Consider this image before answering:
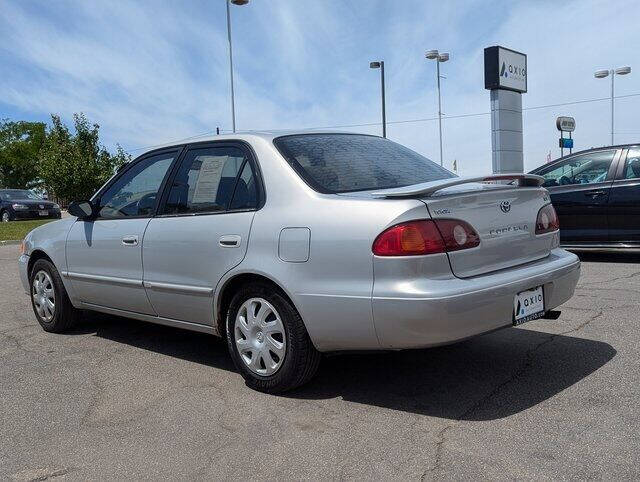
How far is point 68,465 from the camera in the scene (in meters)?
3.11

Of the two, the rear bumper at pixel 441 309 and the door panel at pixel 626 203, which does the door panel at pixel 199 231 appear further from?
the door panel at pixel 626 203

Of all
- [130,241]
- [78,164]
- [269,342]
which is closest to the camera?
[269,342]

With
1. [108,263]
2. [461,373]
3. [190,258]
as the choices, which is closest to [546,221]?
[461,373]

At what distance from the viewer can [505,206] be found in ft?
12.4

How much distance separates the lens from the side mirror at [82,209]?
17.3 feet

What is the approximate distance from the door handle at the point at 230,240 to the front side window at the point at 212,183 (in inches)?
8.0

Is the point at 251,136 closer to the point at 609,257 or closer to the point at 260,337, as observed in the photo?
the point at 260,337

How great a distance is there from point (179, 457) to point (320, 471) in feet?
2.32

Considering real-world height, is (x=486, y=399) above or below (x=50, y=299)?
below

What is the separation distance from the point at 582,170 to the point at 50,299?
6844 mm

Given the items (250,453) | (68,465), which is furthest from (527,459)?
(68,465)

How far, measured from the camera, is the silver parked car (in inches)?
132

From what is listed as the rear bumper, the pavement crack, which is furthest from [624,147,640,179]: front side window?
the rear bumper

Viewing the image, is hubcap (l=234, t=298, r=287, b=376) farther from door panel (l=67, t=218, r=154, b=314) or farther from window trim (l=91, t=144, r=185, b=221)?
window trim (l=91, t=144, r=185, b=221)
